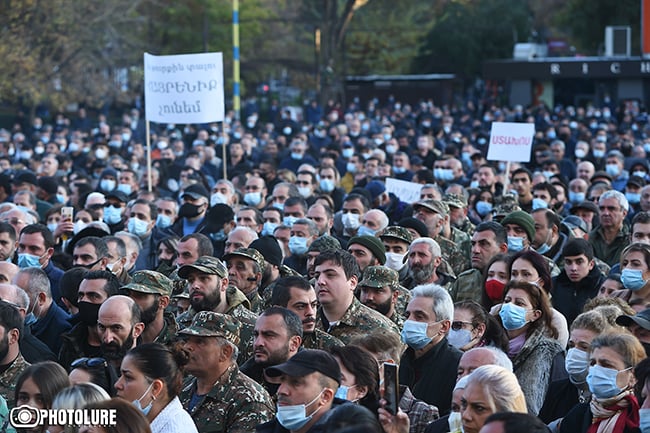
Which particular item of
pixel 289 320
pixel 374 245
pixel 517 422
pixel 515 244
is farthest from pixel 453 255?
pixel 517 422

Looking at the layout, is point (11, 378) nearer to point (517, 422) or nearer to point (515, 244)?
point (517, 422)

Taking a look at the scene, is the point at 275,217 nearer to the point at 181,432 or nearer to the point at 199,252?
the point at 199,252

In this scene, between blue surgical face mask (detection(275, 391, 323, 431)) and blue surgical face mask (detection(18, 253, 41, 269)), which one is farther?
blue surgical face mask (detection(18, 253, 41, 269))

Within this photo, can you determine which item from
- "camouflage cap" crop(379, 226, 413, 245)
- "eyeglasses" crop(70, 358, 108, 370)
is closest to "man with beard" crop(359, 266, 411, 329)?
"camouflage cap" crop(379, 226, 413, 245)

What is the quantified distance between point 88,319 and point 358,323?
6.32 feet

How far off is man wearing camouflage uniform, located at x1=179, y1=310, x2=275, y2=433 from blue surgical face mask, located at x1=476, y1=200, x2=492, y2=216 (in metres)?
9.17

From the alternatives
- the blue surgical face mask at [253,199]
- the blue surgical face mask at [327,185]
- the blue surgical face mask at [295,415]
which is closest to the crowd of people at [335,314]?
the blue surgical face mask at [295,415]

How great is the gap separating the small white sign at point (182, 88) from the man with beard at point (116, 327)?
9.40 meters

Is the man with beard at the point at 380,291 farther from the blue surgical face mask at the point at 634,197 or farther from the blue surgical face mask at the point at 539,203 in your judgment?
the blue surgical face mask at the point at 634,197

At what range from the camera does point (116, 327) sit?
8.37 m

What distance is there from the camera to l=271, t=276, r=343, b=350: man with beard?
27.8 ft

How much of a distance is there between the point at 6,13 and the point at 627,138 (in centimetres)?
1750

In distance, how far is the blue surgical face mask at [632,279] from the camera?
32.3ft

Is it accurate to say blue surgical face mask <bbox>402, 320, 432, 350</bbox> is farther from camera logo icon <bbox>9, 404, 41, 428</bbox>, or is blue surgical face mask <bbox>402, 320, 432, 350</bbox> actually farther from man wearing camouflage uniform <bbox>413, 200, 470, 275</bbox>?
man wearing camouflage uniform <bbox>413, 200, 470, 275</bbox>
